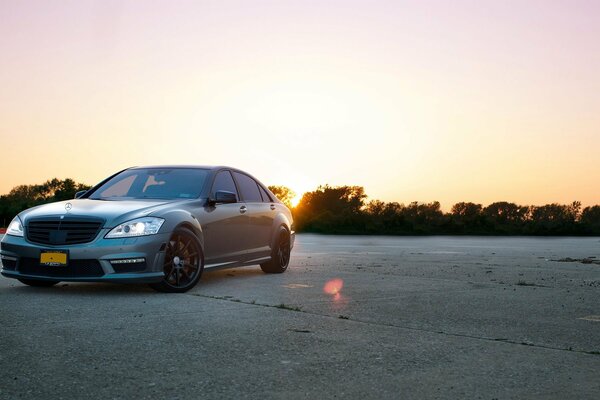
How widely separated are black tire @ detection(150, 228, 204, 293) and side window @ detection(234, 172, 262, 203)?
1877mm

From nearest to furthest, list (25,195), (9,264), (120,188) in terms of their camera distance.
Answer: (9,264) < (120,188) < (25,195)

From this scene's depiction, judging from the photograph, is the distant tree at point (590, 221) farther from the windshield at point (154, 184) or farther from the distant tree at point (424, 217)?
the windshield at point (154, 184)

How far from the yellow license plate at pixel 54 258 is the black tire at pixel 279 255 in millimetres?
3914

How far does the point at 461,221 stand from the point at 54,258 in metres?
57.6

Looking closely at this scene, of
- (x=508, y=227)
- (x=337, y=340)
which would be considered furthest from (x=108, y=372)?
(x=508, y=227)

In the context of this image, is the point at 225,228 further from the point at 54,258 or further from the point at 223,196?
the point at 54,258

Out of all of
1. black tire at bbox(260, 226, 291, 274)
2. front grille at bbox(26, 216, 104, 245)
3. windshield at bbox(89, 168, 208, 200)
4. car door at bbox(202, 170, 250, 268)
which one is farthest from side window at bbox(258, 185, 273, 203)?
front grille at bbox(26, 216, 104, 245)

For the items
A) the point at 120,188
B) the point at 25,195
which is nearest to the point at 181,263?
the point at 120,188

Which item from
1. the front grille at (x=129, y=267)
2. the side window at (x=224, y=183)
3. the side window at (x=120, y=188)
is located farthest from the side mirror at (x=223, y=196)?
the front grille at (x=129, y=267)

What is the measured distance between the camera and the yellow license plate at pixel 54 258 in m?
8.12

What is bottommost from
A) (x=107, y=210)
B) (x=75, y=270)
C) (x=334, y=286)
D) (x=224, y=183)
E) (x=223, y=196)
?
(x=334, y=286)

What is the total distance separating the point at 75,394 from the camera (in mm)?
3807

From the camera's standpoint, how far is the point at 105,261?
8.09 m

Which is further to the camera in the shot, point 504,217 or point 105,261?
point 504,217
